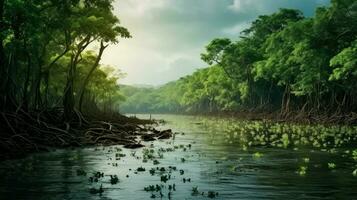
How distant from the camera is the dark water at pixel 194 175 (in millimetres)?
14305

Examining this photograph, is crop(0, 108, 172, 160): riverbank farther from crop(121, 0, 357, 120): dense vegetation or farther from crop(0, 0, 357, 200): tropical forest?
crop(121, 0, 357, 120): dense vegetation

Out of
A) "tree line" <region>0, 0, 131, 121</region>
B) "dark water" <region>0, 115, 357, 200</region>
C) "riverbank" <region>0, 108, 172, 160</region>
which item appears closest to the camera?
"dark water" <region>0, 115, 357, 200</region>

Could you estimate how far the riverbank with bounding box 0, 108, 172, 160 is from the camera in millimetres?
24578

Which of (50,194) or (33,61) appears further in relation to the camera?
(33,61)

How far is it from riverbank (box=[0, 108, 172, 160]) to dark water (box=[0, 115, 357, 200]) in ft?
3.62

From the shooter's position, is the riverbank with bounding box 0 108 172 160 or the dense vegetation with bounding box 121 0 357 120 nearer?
the riverbank with bounding box 0 108 172 160

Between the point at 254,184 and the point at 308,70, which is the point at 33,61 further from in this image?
Answer: the point at 254,184

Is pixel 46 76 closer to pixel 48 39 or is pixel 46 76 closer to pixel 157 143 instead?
pixel 48 39

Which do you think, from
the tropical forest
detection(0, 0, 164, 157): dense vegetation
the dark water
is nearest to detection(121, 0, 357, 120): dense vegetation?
the tropical forest

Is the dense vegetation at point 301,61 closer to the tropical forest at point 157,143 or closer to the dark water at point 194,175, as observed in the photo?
the tropical forest at point 157,143

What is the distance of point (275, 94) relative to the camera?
86812 millimetres

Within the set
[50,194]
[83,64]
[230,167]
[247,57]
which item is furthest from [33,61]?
[247,57]

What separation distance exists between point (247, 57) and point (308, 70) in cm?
3175

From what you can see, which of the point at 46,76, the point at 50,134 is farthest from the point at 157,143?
the point at 46,76
